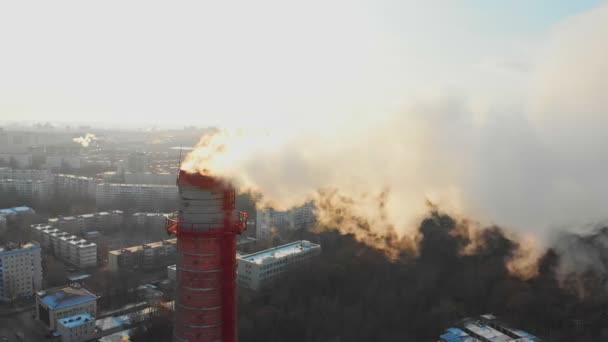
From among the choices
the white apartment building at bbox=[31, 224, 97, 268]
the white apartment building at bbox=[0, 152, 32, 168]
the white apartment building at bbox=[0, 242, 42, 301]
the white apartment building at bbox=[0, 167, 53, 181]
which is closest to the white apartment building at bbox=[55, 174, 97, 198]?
the white apartment building at bbox=[0, 167, 53, 181]

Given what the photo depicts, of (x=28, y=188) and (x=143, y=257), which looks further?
(x=28, y=188)

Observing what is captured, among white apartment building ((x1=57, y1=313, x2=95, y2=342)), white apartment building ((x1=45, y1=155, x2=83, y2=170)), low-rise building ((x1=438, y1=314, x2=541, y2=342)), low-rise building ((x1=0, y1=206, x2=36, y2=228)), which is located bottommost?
white apartment building ((x1=57, y1=313, x2=95, y2=342))

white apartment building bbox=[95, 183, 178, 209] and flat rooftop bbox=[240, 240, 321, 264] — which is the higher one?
white apartment building bbox=[95, 183, 178, 209]

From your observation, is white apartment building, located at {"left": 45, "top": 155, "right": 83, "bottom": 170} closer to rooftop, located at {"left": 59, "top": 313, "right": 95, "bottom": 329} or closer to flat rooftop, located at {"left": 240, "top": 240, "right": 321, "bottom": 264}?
flat rooftop, located at {"left": 240, "top": 240, "right": 321, "bottom": 264}

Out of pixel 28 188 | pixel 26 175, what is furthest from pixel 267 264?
pixel 26 175

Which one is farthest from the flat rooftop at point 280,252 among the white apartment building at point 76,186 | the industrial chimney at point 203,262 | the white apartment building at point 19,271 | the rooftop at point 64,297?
the white apartment building at point 76,186

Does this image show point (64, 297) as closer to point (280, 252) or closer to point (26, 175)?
point (280, 252)
